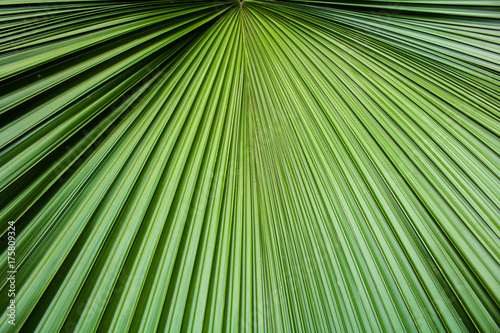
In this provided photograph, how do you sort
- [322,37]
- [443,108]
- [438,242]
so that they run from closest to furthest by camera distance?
[438,242] < [443,108] < [322,37]

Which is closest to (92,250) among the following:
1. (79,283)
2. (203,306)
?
(79,283)

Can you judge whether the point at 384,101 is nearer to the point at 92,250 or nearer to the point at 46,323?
the point at 92,250

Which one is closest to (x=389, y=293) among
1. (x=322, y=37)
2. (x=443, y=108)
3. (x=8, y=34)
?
(x=443, y=108)

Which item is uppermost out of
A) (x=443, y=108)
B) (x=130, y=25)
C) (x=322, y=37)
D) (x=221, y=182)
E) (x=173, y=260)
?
(x=322, y=37)

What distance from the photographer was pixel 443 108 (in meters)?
0.72

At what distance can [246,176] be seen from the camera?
836 millimetres

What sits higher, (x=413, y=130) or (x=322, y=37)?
(x=322, y=37)

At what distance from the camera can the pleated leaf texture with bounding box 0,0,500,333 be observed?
555mm

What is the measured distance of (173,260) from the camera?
0.62 meters

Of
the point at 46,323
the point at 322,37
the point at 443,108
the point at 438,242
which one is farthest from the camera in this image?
the point at 322,37

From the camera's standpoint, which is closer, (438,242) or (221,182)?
(438,242)

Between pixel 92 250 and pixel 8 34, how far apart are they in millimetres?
639

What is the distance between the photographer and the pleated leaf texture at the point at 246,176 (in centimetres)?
55

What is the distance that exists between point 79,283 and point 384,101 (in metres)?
1.08
